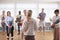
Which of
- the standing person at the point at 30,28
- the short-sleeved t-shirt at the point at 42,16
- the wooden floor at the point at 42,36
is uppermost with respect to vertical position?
the short-sleeved t-shirt at the point at 42,16

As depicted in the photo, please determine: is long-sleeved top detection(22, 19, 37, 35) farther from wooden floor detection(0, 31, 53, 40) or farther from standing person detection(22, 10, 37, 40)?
wooden floor detection(0, 31, 53, 40)

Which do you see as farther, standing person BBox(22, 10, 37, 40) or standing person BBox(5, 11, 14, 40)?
standing person BBox(5, 11, 14, 40)

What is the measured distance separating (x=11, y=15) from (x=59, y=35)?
155 cm

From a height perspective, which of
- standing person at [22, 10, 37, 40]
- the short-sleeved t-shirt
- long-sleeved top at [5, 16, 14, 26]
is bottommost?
standing person at [22, 10, 37, 40]

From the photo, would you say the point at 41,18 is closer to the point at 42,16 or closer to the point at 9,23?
the point at 42,16

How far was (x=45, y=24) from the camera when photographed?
4.45m

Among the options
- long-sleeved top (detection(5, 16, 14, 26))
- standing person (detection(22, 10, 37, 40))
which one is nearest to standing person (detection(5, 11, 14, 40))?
long-sleeved top (detection(5, 16, 14, 26))

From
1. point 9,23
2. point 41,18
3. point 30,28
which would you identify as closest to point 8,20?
point 9,23

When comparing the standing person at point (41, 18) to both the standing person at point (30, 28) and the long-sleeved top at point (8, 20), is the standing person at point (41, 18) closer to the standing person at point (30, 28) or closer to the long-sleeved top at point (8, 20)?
the long-sleeved top at point (8, 20)

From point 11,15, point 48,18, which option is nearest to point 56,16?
point 48,18

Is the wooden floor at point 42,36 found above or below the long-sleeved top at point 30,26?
below

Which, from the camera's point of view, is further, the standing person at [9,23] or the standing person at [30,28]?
the standing person at [9,23]

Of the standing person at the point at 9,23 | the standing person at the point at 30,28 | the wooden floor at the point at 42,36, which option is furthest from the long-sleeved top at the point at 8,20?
the standing person at the point at 30,28

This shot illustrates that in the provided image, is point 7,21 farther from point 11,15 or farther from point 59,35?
point 59,35
